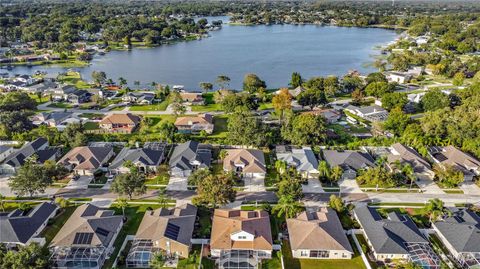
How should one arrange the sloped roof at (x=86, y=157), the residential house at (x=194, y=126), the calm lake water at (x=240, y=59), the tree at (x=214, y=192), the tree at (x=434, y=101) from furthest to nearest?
the calm lake water at (x=240, y=59) → the tree at (x=434, y=101) → the residential house at (x=194, y=126) → the sloped roof at (x=86, y=157) → the tree at (x=214, y=192)

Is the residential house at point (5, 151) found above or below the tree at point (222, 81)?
below

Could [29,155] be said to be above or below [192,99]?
below

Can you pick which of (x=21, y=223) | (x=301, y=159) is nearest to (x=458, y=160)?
(x=301, y=159)

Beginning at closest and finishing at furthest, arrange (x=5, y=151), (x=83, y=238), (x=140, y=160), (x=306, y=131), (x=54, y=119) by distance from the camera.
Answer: (x=83, y=238) → (x=140, y=160) → (x=5, y=151) → (x=306, y=131) → (x=54, y=119)

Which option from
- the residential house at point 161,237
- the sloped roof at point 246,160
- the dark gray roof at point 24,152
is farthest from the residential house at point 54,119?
the residential house at point 161,237

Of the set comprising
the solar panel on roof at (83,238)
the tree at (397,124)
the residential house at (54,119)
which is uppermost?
the tree at (397,124)

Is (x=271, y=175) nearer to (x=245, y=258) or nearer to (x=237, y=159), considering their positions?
(x=237, y=159)

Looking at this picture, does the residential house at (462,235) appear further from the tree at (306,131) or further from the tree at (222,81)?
the tree at (222,81)

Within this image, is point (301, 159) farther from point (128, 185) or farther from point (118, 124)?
point (118, 124)
